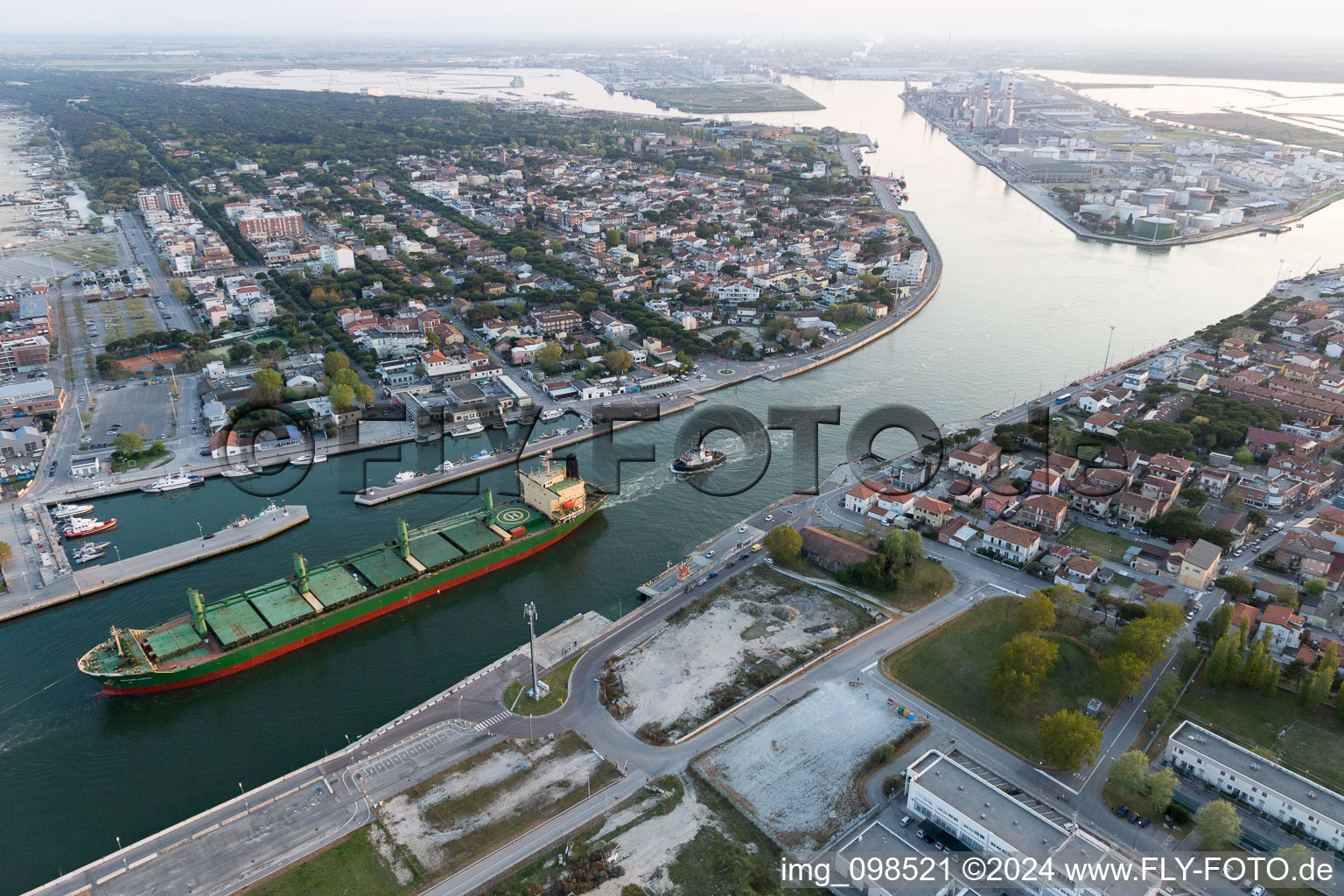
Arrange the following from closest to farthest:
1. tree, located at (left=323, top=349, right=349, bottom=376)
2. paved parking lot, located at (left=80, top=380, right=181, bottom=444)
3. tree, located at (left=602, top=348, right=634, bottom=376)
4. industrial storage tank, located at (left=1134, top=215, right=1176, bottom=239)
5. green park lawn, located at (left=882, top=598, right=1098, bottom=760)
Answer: green park lawn, located at (left=882, top=598, right=1098, bottom=760) < paved parking lot, located at (left=80, top=380, right=181, bottom=444) < tree, located at (left=323, top=349, right=349, bottom=376) < tree, located at (left=602, top=348, right=634, bottom=376) < industrial storage tank, located at (left=1134, top=215, right=1176, bottom=239)

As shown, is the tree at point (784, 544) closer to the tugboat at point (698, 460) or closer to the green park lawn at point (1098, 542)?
the tugboat at point (698, 460)

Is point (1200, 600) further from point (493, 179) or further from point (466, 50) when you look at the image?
point (466, 50)

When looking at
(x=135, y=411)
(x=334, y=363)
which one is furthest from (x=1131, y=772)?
(x=135, y=411)

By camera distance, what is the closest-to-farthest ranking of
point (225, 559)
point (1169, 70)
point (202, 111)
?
point (225, 559), point (202, 111), point (1169, 70)

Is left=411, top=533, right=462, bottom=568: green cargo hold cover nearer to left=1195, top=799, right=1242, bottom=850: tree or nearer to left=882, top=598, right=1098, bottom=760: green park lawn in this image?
left=882, top=598, right=1098, bottom=760: green park lawn

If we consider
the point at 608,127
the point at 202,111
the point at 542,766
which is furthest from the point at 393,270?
the point at 202,111

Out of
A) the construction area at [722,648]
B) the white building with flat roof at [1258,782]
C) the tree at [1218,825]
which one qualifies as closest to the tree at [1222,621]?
the white building with flat roof at [1258,782]

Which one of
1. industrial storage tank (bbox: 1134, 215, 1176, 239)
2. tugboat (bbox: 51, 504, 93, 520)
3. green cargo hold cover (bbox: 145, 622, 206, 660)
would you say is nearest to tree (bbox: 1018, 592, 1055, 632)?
green cargo hold cover (bbox: 145, 622, 206, 660)
